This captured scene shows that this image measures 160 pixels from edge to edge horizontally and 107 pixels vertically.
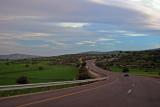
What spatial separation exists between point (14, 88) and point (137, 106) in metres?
9.07

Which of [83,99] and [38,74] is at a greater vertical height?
[83,99]

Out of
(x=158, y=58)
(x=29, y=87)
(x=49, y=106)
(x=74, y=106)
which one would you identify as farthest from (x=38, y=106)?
(x=158, y=58)

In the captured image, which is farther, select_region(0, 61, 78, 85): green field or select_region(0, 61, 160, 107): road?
select_region(0, 61, 78, 85): green field

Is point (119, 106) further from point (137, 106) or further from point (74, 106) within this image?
point (74, 106)

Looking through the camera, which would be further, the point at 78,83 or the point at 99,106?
the point at 78,83

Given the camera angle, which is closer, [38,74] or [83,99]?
[83,99]

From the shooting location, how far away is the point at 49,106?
15.6 meters

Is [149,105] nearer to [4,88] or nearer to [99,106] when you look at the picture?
[99,106]

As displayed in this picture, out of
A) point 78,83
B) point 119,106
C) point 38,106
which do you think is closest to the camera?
point 38,106

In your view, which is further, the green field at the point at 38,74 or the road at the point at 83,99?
the green field at the point at 38,74

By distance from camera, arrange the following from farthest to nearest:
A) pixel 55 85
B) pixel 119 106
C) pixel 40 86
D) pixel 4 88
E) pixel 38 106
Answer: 1. pixel 55 85
2. pixel 40 86
3. pixel 4 88
4. pixel 119 106
5. pixel 38 106

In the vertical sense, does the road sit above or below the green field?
above

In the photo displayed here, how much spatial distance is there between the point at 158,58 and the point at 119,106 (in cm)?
16688

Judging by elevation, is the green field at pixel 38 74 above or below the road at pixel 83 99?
below
